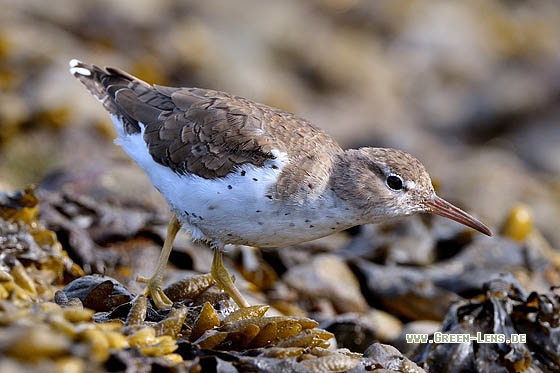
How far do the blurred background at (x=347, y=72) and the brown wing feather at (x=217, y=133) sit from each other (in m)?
3.67

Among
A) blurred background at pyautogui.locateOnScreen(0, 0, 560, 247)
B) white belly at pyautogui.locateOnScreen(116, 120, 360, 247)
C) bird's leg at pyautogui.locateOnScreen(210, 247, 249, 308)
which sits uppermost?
blurred background at pyautogui.locateOnScreen(0, 0, 560, 247)

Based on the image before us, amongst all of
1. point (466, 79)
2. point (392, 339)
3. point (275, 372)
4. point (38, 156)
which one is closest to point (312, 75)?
point (466, 79)

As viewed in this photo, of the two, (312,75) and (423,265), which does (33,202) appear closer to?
(423,265)

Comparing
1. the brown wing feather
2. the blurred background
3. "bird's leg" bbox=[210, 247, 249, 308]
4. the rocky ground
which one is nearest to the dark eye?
the brown wing feather

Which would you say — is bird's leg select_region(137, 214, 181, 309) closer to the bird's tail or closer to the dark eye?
the bird's tail

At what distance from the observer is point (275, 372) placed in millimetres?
3879

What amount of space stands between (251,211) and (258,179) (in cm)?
21

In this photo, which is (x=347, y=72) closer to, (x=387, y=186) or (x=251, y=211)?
(x=387, y=186)

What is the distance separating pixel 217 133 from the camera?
17.3 feet

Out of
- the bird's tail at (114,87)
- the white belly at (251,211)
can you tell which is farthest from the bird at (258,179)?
the bird's tail at (114,87)

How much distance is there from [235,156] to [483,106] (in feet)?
34.2

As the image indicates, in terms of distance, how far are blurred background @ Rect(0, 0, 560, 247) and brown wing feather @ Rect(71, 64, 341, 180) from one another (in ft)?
12.0

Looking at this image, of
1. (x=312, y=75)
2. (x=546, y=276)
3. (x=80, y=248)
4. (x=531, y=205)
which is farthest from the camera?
(x=312, y=75)

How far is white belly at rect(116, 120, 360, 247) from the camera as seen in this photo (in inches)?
193
